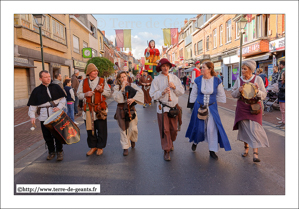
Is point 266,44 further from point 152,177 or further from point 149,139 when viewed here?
point 152,177

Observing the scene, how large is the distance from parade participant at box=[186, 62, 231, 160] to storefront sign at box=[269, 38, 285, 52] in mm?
12665

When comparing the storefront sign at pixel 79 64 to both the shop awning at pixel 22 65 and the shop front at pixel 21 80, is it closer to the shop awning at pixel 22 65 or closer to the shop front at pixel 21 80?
the shop front at pixel 21 80

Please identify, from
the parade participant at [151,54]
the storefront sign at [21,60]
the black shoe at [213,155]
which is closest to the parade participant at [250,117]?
the black shoe at [213,155]

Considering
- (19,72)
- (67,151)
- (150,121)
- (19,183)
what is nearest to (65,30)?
(19,72)

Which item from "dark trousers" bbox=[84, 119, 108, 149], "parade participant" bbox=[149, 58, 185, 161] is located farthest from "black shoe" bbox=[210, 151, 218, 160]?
"dark trousers" bbox=[84, 119, 108, 149]

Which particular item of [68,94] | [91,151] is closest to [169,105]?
[91,151]

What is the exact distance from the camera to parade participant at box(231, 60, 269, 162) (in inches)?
162

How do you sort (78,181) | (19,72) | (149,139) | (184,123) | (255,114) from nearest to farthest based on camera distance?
(78,181), (255,114), (149,139), (184,123), (19,72)

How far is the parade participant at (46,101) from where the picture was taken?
421cm

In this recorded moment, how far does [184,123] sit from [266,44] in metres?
12.6

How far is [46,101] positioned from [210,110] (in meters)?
3.19

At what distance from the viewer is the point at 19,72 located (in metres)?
13.7

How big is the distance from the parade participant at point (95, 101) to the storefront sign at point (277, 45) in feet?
45.8

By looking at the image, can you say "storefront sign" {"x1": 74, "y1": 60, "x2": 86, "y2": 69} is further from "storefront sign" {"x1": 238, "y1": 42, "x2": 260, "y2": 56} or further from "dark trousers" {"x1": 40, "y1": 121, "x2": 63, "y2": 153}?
"dark trousers" {"x1": 40, "y1": 121, "x2": 63, "y2": 153}
